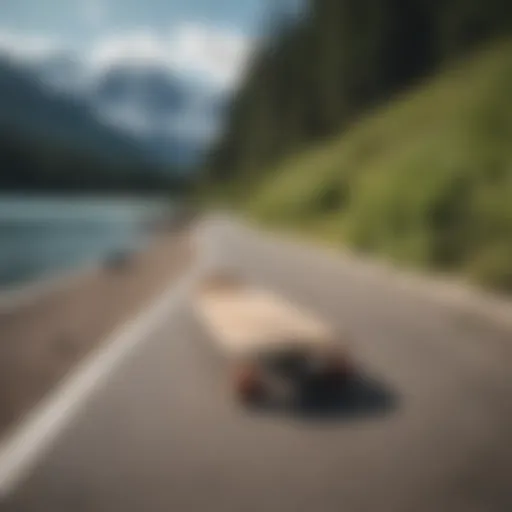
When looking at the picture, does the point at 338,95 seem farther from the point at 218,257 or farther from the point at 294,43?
the point at 218,257

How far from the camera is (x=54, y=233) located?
3603 centimetres

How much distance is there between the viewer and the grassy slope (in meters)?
18.8

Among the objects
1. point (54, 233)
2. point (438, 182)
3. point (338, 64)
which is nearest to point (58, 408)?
point (438, 182)

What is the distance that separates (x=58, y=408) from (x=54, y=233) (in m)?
29.9

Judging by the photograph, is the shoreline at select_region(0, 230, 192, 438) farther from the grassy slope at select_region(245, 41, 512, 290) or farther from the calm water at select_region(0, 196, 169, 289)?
the grassy slope at select_region(245, 41, 512, 290)

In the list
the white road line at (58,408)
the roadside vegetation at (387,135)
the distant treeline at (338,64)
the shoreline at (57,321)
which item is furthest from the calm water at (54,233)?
the distant treeline at (338,64)

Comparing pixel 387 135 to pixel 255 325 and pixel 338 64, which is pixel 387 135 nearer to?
pixel 338 64

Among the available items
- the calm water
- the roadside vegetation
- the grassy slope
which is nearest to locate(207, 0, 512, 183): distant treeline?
the roadside vegetation

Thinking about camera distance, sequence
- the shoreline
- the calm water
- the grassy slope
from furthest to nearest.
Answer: the grassy slope
the shoreline
the calm water

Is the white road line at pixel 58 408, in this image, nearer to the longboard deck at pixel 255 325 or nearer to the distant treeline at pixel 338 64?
the longboard deck at pixel 255 325

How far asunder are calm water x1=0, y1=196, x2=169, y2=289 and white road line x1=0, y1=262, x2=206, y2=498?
5.31 feet

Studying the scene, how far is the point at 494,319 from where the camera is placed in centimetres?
1251

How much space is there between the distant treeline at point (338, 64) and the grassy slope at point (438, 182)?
7.11 feet

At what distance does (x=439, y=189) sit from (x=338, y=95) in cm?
2886
